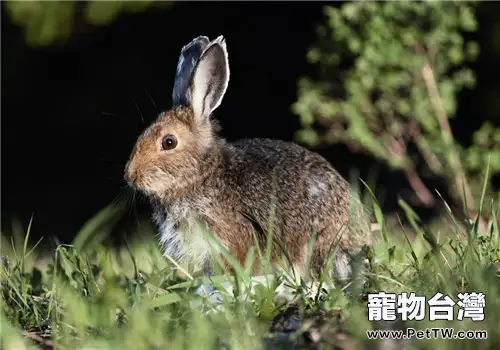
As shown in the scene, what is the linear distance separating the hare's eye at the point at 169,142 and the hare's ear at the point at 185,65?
0.30 metres

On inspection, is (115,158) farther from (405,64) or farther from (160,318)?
(160,318)

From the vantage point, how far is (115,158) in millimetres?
11953

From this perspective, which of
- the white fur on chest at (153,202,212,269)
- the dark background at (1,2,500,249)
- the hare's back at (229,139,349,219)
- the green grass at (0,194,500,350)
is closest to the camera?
the green grass at (0,194,500,350)

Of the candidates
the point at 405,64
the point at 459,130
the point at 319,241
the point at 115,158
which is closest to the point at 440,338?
the point at 319,241

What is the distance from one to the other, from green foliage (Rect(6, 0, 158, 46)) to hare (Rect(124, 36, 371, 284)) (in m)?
4.33

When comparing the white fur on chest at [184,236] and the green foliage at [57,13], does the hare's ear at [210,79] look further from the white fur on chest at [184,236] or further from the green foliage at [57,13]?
the green foliage at [57,13]

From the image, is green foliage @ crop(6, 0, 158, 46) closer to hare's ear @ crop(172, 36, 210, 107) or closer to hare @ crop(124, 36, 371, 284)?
hare's ear @ crop(172, 36, 210, 107)

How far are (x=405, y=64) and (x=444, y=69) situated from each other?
0.58 metres

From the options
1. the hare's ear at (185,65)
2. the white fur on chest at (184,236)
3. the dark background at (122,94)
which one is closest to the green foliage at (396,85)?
the dark background at (122,94)

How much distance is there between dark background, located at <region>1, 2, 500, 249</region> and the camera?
33.8ft

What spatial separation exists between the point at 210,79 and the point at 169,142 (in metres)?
0.44

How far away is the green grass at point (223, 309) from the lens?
293 cm

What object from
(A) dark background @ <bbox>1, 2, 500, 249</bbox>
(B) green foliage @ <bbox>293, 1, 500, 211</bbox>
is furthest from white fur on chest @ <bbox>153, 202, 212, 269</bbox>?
(A) dark background @ <bbox>1, 2, 500, 249</bbox>

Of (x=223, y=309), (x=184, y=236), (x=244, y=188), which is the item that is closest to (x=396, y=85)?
(x=244, y=188)
